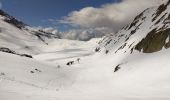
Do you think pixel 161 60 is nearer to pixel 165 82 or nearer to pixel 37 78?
pixel 165 82

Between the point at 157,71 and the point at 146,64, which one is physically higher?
the point at 146,64

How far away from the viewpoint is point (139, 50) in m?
62.0

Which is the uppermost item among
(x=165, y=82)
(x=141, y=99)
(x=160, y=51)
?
(x=160, y=51)

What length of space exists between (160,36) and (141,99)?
37.4 meters

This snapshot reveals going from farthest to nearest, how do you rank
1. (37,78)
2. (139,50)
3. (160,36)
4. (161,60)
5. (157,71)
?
1. (139,50)
2. (160,36)
3. (37,78)
4. (161,60)
5. (157,71)

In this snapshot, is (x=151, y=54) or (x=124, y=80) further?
(x=151, y=54)

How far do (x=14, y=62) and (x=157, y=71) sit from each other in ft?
91.3

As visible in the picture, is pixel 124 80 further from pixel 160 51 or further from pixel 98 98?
pixel 98 98

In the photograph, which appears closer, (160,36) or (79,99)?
(79,99)

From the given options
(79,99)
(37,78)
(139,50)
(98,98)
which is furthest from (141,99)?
(139,50)

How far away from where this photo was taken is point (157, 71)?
40312 mm

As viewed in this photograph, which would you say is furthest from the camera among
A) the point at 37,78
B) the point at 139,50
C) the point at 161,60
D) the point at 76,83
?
the point at 139,50

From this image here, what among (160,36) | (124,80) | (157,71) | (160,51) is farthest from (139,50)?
(157,71)

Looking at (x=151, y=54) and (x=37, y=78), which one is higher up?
(x=151, y=54)
